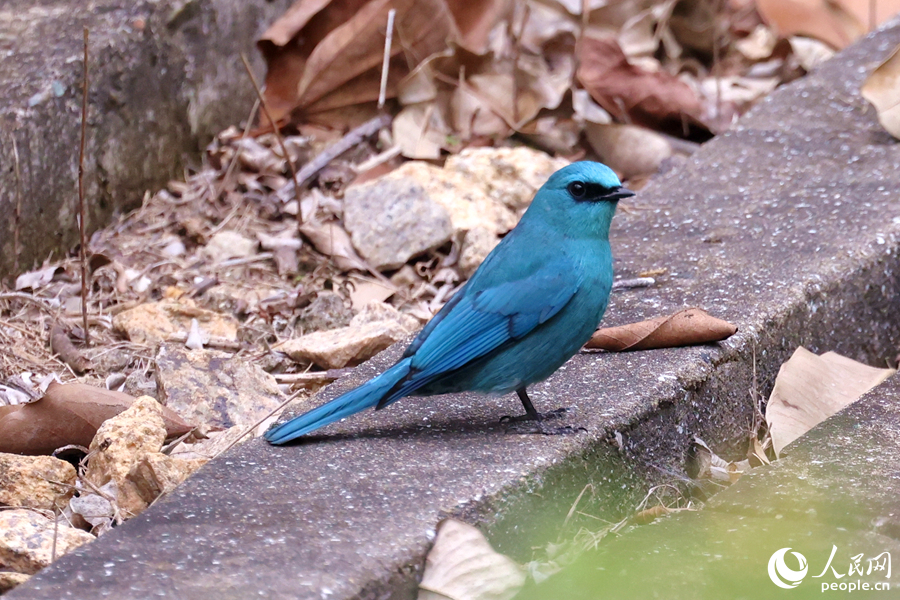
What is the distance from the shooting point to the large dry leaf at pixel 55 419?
2.83 metres

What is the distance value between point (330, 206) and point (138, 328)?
1140 millimetres

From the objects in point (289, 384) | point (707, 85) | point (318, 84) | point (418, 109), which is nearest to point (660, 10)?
point (707, 85)

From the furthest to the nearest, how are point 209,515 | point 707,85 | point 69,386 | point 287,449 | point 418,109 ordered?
point 707,85, point 418,109, point 69,386, point 287,449, point 209,515

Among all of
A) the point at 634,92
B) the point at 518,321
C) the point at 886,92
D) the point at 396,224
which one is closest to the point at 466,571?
the point at 518,321

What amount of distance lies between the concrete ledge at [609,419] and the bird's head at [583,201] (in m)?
0.40

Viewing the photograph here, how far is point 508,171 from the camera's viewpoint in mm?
4473

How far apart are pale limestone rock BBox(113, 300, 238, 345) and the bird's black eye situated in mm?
1382

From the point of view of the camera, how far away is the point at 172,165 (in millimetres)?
4578

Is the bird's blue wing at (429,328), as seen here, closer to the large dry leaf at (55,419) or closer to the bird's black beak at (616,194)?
the bird's black beak at (616,194)

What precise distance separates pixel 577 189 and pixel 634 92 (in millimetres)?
2242

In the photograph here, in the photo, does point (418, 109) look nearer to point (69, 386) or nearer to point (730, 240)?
point (730, 240)

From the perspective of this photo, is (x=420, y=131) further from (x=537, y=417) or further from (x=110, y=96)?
(x=537, y=417)

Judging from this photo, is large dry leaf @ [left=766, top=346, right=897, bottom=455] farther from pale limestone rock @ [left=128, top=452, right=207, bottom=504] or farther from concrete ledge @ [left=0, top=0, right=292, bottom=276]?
concrete ledge @ [left=0, top=0, right=292, bottom=276]

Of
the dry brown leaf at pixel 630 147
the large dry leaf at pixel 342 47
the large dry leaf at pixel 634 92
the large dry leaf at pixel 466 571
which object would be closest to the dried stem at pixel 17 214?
the large dry leaf at pixel 342 47
